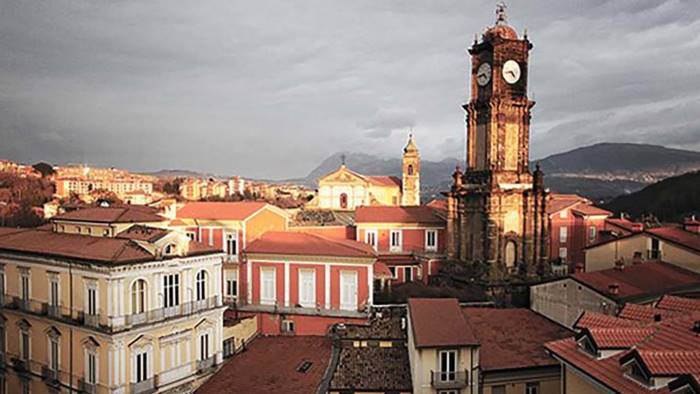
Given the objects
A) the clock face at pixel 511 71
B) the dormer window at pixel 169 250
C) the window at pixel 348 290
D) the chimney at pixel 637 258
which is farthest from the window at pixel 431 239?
the dormer window at pixel 169 250

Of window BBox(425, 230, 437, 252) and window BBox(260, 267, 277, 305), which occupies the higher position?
window BBox(425, 230, 437, 252)

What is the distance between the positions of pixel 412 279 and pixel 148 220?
20914 mm

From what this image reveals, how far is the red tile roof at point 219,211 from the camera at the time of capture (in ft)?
106

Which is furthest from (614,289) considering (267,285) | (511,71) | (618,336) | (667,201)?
(667,201)

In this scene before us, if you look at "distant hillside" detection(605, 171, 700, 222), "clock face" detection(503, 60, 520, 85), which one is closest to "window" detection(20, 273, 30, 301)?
"clock face" detection(503, 60, 520, 85)

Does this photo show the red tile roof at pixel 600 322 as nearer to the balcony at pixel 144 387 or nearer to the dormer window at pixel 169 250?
the dormer window at pixel 169 250

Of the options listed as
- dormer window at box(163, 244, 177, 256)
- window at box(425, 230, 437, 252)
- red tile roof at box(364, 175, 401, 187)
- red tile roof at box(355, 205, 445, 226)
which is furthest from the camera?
red tile roof at box(364, 175, 401, 187)

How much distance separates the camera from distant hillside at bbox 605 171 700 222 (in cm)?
8450

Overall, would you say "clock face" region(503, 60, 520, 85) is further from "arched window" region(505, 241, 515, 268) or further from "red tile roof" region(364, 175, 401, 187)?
"red tile roof" region(364, 175, 401, 187)

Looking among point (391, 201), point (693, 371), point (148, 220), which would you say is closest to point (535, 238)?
point (148, 220)

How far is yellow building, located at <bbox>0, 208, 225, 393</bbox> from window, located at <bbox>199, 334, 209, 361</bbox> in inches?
1.9

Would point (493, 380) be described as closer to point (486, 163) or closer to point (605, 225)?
point (486, 163)

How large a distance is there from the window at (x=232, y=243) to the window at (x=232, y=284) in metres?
1.35

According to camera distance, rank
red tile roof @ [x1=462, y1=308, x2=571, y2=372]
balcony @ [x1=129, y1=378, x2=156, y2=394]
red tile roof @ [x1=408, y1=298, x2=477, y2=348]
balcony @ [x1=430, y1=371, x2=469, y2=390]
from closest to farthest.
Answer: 1. balcony @ [x1=430, y1=371, x2=469, y2=390]
2. red tile roof @ [x1=408, y1=298, x2=477, y2=348]
3. red tile roof @ [x1=462, y1=308, x2=571, y2=372]
4. balcony @ [x1=129, y1=378, x2=156, y2=394]
